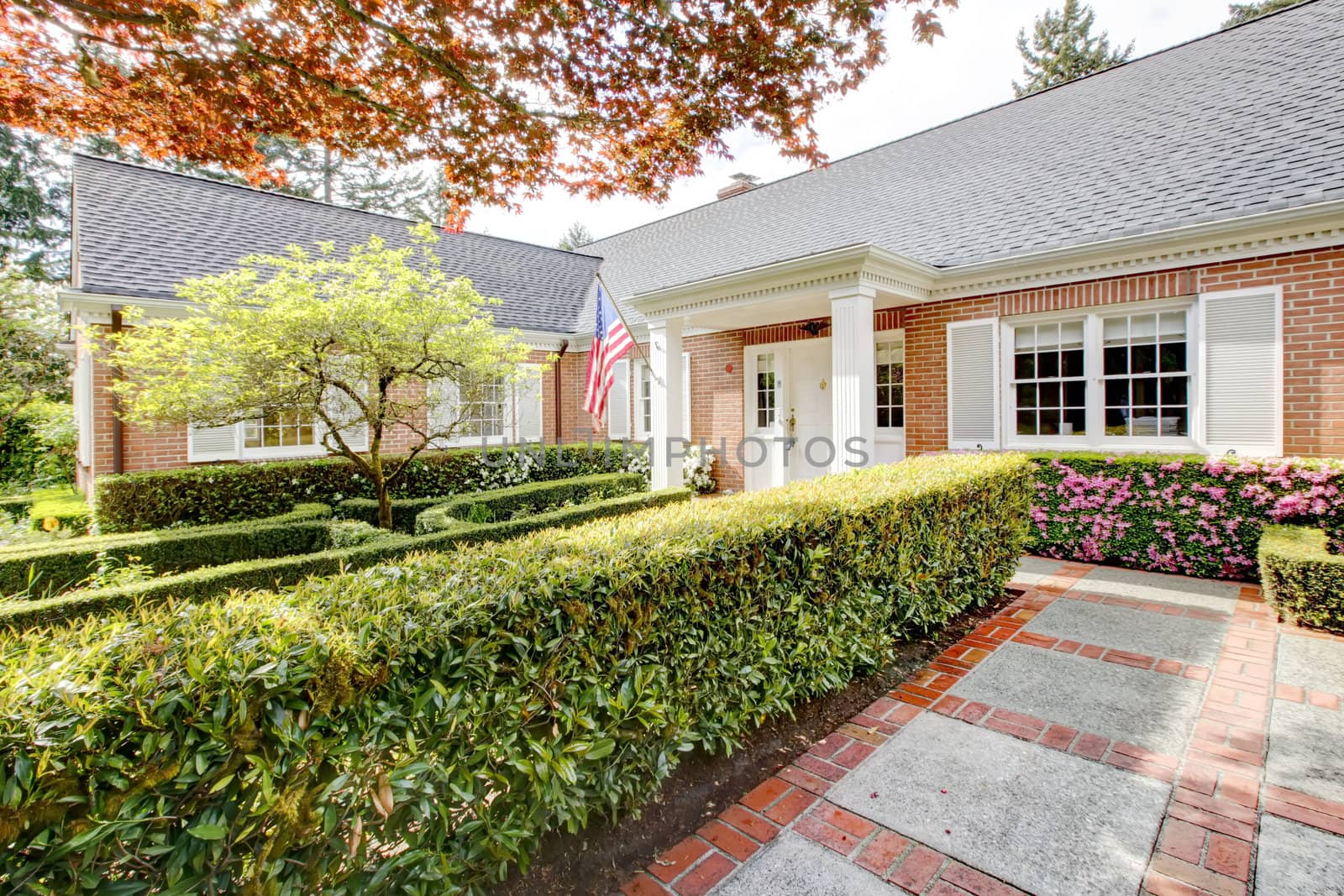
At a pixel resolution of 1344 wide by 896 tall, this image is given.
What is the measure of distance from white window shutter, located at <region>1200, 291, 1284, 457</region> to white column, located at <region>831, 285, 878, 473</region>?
332 cm

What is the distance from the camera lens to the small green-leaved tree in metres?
5.96

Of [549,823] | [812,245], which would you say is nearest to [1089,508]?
[812,245]

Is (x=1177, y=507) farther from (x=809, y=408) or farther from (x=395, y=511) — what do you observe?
(x=395, y=511)

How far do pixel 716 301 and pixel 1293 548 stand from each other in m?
6.58

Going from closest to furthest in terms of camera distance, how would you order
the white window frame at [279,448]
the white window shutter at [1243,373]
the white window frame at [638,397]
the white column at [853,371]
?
the white window shutter at [1243,373]
the white column at [853,371]
the white window frame at [279,448]
the white window frame at [638,397]

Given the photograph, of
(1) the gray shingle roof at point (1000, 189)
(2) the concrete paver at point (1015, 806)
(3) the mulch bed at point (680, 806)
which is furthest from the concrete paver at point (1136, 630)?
(1) the gray shingle roof at point (1000, 189)

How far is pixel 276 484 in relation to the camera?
902 cm

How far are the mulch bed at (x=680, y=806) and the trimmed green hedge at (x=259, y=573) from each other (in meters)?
→ 1.73

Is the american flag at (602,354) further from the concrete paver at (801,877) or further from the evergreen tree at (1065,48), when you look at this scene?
the evergreen tree at (1065,48)

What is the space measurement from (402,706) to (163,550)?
19.3 feet

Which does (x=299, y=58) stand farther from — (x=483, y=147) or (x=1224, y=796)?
(x=1224, y=796)

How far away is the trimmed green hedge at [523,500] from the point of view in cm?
696

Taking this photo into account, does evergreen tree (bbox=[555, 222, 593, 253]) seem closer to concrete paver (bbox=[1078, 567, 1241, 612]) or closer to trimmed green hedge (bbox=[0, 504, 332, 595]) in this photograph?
trimmed green hedge (bbox=[0, 504, 332, 595])

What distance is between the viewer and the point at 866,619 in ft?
11.8
